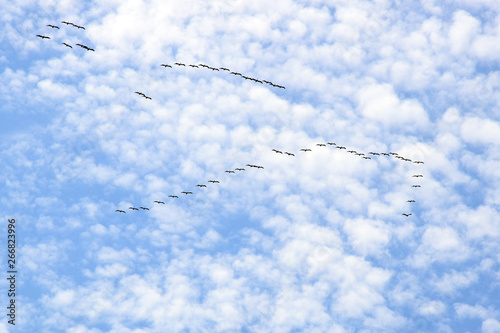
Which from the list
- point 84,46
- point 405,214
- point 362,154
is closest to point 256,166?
point 362,154

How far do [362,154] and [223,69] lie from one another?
156 ft

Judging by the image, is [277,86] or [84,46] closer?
[84,46]

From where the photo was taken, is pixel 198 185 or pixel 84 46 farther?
pixel 198 185

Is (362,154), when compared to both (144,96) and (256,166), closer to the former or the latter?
(256,166)

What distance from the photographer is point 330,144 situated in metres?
163

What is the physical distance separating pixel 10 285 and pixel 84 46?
185ft

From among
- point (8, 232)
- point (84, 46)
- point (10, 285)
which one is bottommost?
point (10, 285)

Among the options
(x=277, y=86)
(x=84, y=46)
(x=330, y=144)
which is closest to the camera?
(x=84, y=46)

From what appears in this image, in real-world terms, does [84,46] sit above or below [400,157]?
below

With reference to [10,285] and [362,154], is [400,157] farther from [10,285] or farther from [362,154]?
[10,285]

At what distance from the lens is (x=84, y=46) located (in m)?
125

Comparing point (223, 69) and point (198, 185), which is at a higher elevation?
point (223, 69)

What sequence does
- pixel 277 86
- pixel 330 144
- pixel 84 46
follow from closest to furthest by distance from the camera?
1. pixel 84 46
2. pixel 277 86
3. pixel 330 144

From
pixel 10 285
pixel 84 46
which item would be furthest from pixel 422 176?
pixel 10 285
